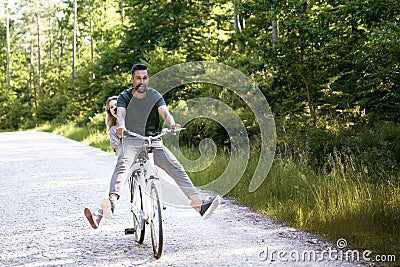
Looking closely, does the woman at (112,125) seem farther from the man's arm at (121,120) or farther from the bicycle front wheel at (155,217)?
the bicycle front wheel at (155,217)

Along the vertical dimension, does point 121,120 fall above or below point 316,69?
below

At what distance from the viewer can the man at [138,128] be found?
5.53m

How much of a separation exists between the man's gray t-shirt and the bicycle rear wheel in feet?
2.00

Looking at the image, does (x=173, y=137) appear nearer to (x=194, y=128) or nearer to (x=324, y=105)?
(x=194, y=128)

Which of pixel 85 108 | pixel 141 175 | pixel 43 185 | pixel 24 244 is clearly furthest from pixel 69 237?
pixel 85 108

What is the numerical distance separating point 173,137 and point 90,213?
31.7 ft

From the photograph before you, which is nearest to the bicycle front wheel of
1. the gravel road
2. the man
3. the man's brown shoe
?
the gravel road

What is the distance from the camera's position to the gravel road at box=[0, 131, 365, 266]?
518cm

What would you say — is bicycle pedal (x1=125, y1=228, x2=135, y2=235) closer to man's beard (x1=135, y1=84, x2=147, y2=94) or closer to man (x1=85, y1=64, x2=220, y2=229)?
man (x1=85, y1=64, x2=220, y2=229)

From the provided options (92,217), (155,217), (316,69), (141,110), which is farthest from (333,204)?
(316,69)

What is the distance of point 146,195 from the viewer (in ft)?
17.7

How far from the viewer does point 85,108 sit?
132ft

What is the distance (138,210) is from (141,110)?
1.09 m

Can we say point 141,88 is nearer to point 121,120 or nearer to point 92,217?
point 121,120
